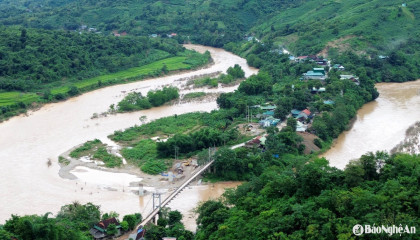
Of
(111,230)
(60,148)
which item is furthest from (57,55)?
(111,230)

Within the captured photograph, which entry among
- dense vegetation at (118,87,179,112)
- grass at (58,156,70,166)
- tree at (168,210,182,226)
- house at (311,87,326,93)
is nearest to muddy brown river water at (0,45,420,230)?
grass at (58,156,70,166)

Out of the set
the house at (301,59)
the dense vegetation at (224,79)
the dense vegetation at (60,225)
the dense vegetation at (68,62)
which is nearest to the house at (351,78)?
the house at (301,59)

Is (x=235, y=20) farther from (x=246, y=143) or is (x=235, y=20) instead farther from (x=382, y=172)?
(x=382, y=172)

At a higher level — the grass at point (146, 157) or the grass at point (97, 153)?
the grass at point (97, 153)

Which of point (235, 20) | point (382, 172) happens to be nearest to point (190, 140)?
point (382, 172)

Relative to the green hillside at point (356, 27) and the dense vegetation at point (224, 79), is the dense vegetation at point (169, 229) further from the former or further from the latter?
the green hillside at point (356, 27)

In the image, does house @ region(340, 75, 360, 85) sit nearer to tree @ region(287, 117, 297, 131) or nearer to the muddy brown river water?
the muddy brown river water
